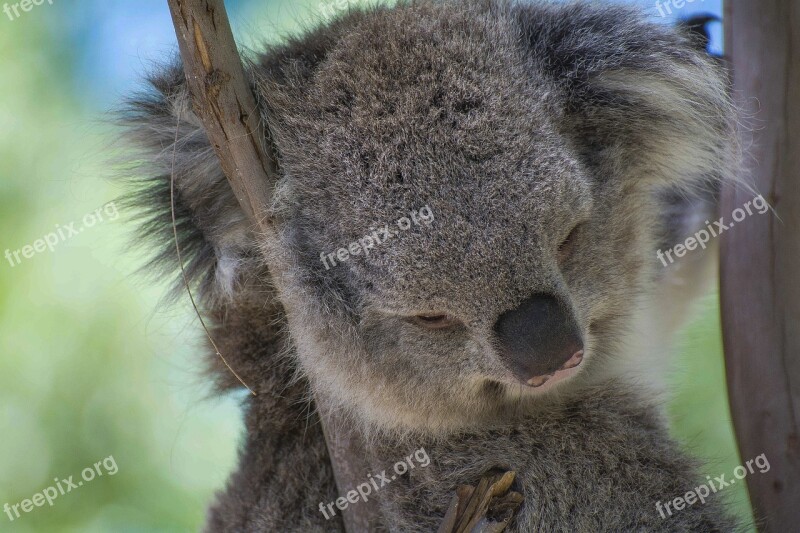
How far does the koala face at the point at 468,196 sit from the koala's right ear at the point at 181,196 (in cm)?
26

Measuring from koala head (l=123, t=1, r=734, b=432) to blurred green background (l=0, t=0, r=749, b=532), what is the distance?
176 cm

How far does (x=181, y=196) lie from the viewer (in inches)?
114

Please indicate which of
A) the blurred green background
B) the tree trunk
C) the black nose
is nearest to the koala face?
the black nose

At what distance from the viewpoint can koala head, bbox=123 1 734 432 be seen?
2398 mm

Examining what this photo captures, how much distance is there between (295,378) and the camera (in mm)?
3104

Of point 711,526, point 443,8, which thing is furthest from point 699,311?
point 443,8

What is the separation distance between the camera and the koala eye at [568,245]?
8.43ft

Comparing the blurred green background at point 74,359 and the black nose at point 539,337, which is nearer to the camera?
the black nose at point 539,337

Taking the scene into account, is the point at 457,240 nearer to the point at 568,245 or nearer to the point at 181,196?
the point at 568,245

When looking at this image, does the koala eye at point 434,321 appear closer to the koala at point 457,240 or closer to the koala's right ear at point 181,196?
the koala at point 457,240

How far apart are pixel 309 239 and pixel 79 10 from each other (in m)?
2.99

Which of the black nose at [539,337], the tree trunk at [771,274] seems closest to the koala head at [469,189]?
the black nose at [539,337]

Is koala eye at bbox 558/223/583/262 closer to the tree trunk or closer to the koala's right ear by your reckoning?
the tree trunk

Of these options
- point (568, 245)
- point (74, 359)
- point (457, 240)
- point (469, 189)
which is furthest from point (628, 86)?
point (74, 359)
